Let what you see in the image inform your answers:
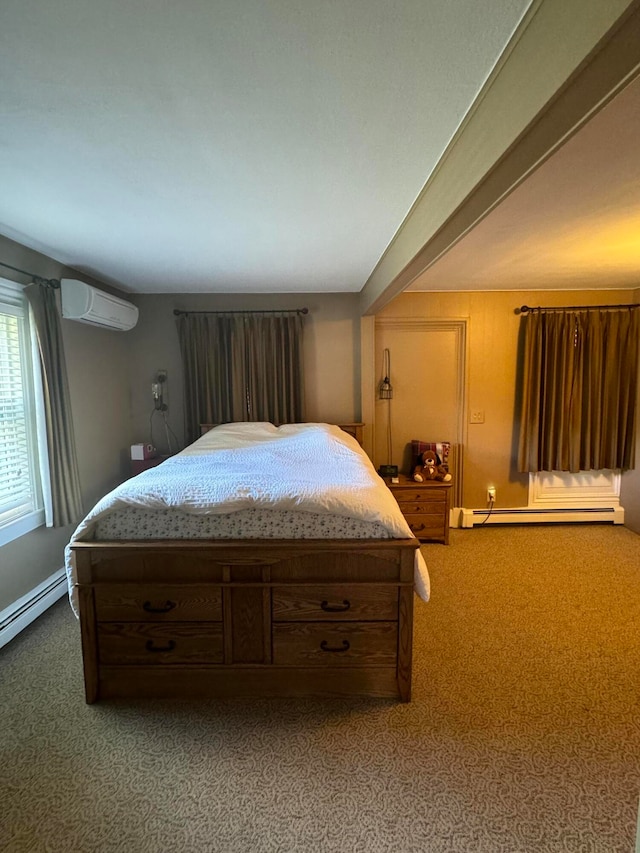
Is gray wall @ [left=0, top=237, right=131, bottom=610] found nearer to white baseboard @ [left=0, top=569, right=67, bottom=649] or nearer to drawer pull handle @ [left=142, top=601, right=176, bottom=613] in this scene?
white baseboard @ [left=0, top=569, right=67, bottom=649]

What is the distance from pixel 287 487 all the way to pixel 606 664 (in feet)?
6.10

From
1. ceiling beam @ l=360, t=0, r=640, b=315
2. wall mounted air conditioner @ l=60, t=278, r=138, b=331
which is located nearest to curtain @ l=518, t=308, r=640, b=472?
ceiling beam @ l=360, t=0, r=640, b=315

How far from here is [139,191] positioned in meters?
1.74

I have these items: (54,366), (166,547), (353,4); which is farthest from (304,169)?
(54,366)

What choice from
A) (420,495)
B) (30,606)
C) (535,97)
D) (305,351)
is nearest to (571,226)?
(535,97)

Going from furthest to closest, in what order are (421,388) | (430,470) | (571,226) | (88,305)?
1. (421,388)
2. (430,470)
3. (88,305)
4. (571,226)

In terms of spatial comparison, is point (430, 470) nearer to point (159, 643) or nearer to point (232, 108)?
point (159, 643)

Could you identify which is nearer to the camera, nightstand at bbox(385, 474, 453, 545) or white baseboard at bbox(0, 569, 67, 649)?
white baseboard at bbox(0, 569, 67, 649)

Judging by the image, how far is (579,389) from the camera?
12.2ft

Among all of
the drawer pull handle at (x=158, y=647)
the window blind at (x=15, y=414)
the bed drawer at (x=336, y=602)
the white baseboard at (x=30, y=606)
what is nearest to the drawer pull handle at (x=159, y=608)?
the drawer pull handle at (x=158, y=647)

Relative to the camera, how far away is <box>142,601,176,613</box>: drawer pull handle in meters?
1.75

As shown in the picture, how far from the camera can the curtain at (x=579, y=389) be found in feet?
12.0

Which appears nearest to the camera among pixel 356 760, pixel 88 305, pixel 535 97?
pixel 535 97

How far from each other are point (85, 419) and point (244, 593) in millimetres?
2188
